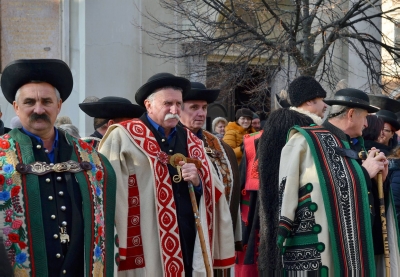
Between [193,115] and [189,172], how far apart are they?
4.48ft

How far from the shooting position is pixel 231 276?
6211mm

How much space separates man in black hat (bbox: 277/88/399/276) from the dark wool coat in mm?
541

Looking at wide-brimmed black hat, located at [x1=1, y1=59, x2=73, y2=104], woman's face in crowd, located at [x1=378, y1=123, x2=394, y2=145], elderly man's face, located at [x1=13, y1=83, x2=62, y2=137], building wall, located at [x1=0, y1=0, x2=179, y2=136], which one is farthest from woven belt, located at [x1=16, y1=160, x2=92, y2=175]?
building wall, located at [x1=0, y1=0, x2=179, y2=136]

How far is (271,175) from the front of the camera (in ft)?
20.5

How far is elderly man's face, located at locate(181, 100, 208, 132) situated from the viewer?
265 inches

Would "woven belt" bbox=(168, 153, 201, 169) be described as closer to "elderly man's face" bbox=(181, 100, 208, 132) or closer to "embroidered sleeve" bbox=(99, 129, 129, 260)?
"embroidered sleeve" bbox=(99, 129, 129, 260)

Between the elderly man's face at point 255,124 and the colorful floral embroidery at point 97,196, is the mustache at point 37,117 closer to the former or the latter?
the colorful floral embroidery at point 97,196

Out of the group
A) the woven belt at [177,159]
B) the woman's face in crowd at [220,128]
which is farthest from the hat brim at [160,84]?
the woman's face in crowd at [220,128]

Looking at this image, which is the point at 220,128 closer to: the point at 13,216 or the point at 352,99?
the point at 352,99

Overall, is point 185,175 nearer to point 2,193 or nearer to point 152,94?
point 152,94

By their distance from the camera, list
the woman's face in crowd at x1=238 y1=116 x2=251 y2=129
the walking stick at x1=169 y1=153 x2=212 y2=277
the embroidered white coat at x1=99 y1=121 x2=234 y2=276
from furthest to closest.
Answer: the woman's face in crowd at x1=238 y1=116 x2=251 y2=129 → the walking stick at x1=169 y1=153 x2=212 y2=277 → the embroidered white coat at x1=99 y1=121 x2=234 y2=276

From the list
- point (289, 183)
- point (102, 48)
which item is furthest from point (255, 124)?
point (289, 183)

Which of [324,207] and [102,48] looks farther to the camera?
[102,48]

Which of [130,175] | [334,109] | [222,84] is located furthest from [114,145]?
[222,84]
